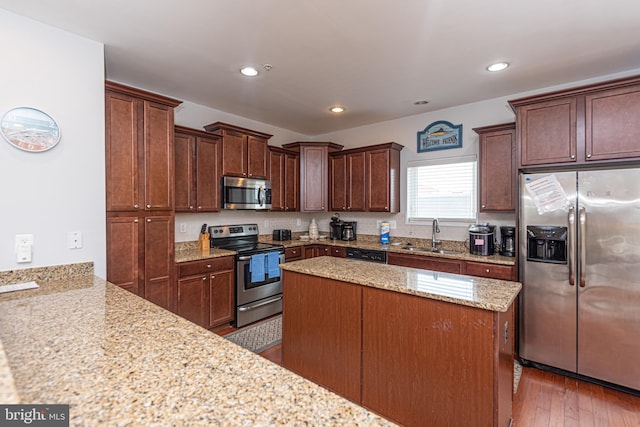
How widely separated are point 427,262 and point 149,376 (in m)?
3.20

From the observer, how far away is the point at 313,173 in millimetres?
4891

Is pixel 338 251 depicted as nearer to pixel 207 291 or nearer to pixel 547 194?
pixel 207 291

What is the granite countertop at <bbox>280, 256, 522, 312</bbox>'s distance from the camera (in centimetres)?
166

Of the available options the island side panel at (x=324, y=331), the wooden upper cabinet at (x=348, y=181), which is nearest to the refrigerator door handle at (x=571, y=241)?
the island side panel at (x=324, y=331)

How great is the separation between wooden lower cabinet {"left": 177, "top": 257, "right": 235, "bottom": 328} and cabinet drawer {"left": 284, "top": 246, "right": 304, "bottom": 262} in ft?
2.76

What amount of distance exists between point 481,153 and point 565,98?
901 mm

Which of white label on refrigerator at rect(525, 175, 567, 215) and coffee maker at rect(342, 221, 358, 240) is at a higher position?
white label on refrigerator at rect(525, 175, 567, 215)

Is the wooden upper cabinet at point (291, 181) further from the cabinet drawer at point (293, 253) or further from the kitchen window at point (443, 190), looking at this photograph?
the kitchen window at point (443, 190)

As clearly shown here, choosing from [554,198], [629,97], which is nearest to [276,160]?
[554,198]

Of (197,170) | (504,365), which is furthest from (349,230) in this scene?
(504,365)

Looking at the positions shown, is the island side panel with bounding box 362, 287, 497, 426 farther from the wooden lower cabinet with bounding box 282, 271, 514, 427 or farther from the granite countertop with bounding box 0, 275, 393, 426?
the granite countertop with bounding box 0, 275, 393, 426

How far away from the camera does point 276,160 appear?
4.58 m

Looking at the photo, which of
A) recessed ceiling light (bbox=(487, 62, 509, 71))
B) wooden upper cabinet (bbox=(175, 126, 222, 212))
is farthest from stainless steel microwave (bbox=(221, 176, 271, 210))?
recessed ceiling light (bbox=(487, 62, 509, 71))

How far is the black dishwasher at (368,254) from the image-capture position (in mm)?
3973
